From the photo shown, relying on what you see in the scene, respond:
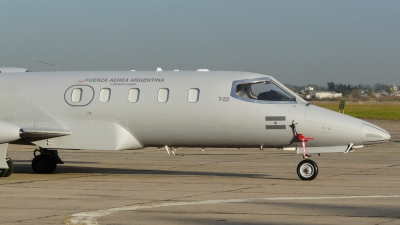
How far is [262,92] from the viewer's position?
18.6 meters

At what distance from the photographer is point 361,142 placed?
17.8 m

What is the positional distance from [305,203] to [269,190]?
7.81 ft

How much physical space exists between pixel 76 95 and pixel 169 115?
2.72m

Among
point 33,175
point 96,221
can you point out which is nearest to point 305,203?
point 96,221

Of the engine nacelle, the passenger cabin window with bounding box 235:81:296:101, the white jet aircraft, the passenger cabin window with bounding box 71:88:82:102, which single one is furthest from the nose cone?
the engine nacelle

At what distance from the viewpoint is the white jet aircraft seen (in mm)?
18109

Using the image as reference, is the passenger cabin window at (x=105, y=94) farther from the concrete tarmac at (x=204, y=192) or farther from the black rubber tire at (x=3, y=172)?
the black rubber tire at (x=3, y=172)

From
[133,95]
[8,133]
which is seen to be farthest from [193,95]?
[8,133]

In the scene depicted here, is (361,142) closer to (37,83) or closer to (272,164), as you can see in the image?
(272,164)

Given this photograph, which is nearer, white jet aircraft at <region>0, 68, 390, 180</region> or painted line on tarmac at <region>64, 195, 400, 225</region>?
painted line on tarmac at <region>64, 195, 400, 225</region>

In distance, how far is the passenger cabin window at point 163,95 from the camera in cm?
1911

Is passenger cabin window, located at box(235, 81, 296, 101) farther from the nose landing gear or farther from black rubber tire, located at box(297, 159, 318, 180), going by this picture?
the nose landing gear

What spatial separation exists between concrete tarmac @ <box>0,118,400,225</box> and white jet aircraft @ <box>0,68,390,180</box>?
955mm

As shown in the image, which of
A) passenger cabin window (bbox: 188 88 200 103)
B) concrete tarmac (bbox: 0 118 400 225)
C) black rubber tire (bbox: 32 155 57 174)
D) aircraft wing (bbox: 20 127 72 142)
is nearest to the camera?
concrete tarmac (bbox: 0 118 400 225)
